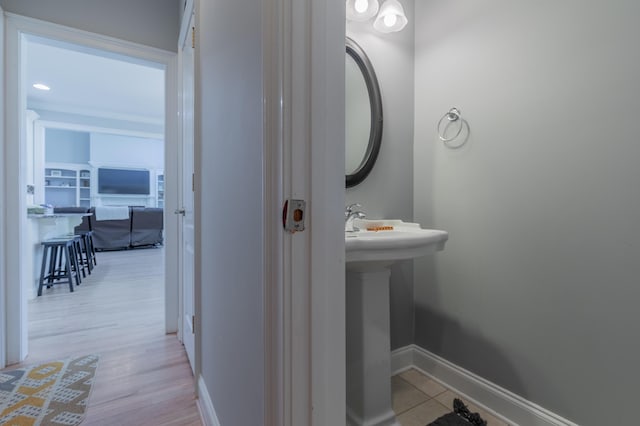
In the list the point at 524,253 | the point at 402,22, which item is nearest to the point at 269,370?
the point at 524,253

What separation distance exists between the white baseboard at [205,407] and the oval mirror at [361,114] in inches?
45.7

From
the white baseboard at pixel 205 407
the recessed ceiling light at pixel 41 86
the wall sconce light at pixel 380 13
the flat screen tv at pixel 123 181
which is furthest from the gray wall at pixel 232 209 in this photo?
the flat screen tv at pixel 123 181

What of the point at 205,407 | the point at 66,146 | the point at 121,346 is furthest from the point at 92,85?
the point at 205,407

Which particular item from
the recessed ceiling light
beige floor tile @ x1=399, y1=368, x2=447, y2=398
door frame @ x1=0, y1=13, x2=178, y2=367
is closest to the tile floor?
beige floor tile @ x1=399, y1=368, x2=447, y2=398

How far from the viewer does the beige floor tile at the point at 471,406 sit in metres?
1.25

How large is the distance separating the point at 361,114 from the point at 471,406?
155 cm

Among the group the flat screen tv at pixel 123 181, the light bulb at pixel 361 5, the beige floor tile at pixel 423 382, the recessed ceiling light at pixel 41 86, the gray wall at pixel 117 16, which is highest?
the recessed ceiling light at pixel 41 86

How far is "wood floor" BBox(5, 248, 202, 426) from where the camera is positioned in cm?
135

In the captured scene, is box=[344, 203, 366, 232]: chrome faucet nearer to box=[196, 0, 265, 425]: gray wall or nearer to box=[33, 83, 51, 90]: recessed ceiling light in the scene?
box=[196, 0, 265, 425]: gray wall

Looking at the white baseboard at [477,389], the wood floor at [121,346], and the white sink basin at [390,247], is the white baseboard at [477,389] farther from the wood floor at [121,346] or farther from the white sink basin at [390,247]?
the wood floor at [121,346]

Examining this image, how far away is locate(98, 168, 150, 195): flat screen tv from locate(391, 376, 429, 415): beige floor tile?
312 inches

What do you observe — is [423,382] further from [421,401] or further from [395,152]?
[395,152]

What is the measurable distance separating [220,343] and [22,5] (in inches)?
91.3

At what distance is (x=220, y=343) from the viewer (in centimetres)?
103
